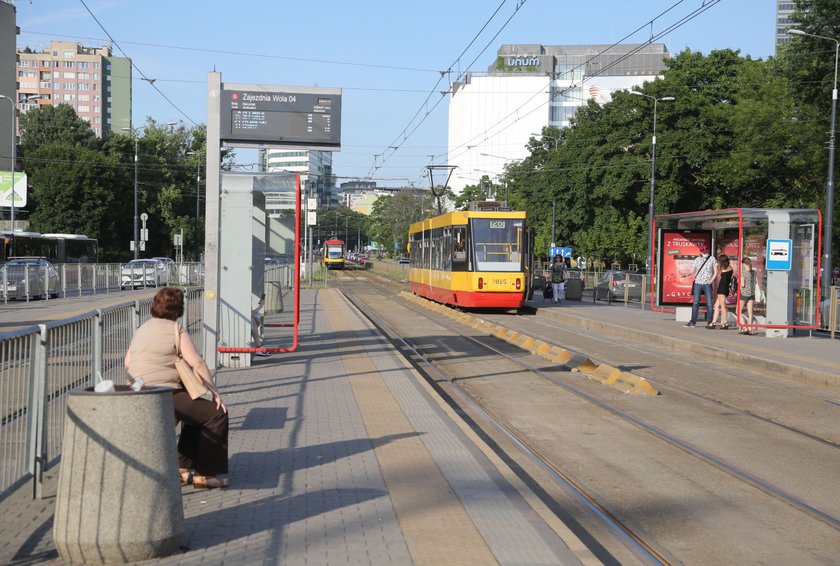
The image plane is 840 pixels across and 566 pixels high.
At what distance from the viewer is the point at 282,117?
537 inches

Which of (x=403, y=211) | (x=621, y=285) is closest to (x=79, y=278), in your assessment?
(x=621, y=285)

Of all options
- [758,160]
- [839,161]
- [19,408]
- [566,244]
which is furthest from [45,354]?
[566,244]

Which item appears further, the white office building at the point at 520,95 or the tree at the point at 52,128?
the white office building at the point at 520,95

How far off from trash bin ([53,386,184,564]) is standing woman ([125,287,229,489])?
138cm

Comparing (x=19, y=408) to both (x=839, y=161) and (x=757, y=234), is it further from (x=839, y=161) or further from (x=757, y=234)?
(x=839, y=161)

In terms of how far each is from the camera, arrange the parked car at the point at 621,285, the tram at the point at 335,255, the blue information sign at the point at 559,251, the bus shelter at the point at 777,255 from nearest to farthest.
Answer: the bus shelter at the point at 777,255 → the parked car at the point at 621,285 → the blue information sign at the point at 559,251 → the tram at the point at 335,255

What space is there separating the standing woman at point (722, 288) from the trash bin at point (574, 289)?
62.6ft

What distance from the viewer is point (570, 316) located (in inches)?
1172

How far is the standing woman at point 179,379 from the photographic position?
668cm

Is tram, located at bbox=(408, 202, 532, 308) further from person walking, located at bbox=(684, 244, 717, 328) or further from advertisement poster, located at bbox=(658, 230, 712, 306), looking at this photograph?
person walking, located at bbox=(684, 244, 717, 328)

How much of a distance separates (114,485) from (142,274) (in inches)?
1703

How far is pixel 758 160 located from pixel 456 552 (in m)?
52.5

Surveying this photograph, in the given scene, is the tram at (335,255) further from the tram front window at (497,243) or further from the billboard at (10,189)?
the tram front window at (497,243)

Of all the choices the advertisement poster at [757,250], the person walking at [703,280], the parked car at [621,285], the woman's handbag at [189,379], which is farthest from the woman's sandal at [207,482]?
the parked car at [621,285]
